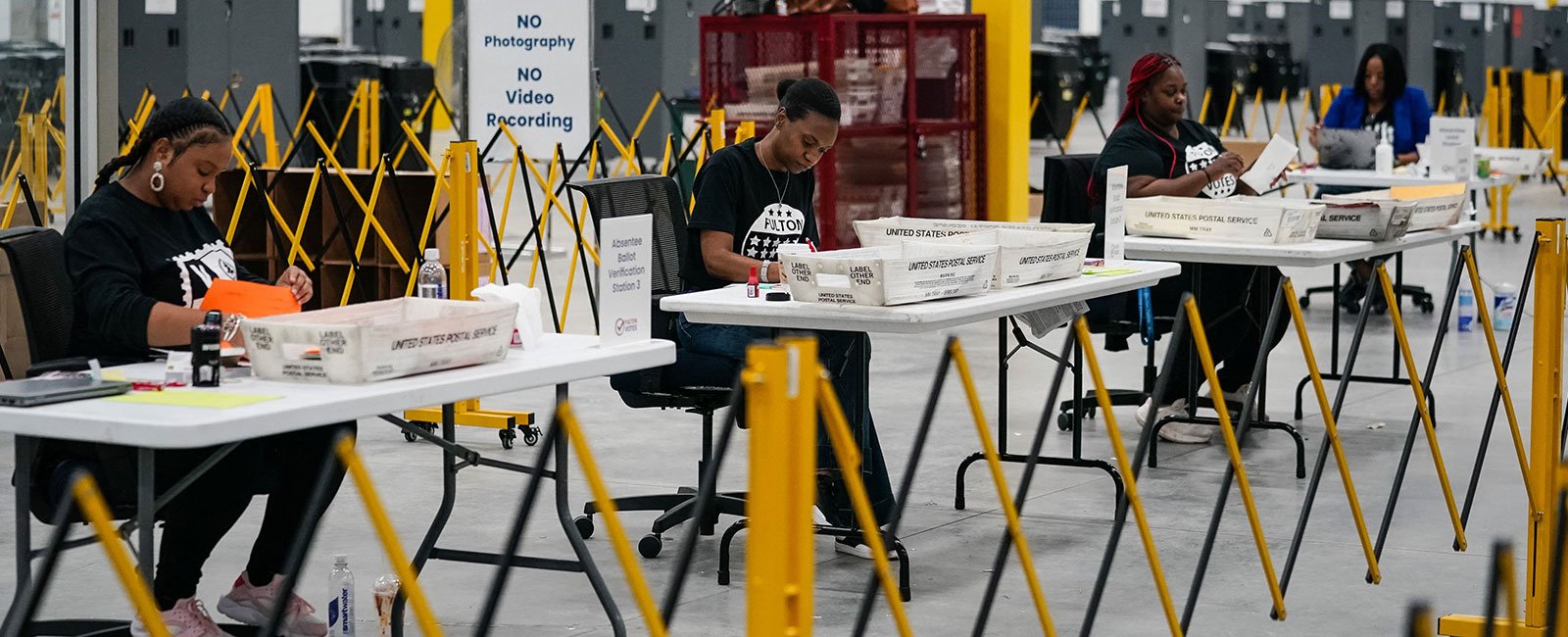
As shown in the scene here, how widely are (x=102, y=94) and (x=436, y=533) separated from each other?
2.79 metres

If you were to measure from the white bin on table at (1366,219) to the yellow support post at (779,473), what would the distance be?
381 cm

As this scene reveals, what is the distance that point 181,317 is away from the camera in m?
3.60

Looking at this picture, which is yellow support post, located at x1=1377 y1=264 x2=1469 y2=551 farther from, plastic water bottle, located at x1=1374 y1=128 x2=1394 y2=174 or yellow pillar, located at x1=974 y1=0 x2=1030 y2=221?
yellow pillar, located at x1=974 y1=0 x2=1030 y2=221

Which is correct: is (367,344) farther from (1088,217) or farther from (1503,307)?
(1503,307)

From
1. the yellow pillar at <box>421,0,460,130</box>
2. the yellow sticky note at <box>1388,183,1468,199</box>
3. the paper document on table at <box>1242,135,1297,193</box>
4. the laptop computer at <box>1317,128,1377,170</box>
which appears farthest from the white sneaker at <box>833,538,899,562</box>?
Result: the yellow pillar at <box>421,0,460,130</box>

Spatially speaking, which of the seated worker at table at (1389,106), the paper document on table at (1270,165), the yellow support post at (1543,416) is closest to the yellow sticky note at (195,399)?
the yellow support post at (1543,416)

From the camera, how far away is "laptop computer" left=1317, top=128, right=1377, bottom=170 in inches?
334

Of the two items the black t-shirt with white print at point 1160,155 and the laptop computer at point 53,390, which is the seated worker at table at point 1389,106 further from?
the laptop computer at point 53,390

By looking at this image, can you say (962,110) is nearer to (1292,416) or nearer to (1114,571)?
(1292,416)

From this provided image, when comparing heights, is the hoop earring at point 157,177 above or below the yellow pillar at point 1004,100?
below

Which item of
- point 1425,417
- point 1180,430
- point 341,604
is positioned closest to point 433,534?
point 341,604

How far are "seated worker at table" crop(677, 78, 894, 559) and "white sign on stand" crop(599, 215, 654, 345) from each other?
738 mm

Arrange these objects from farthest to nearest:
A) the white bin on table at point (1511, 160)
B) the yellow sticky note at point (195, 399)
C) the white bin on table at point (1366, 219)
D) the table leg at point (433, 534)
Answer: the white bin on table at point (1511, 160)
the white bin on table at point (1366, 219)
the table leg at point (433, 534)
the yellow sticky note at point (195, 399)

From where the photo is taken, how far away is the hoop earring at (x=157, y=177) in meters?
3.77
